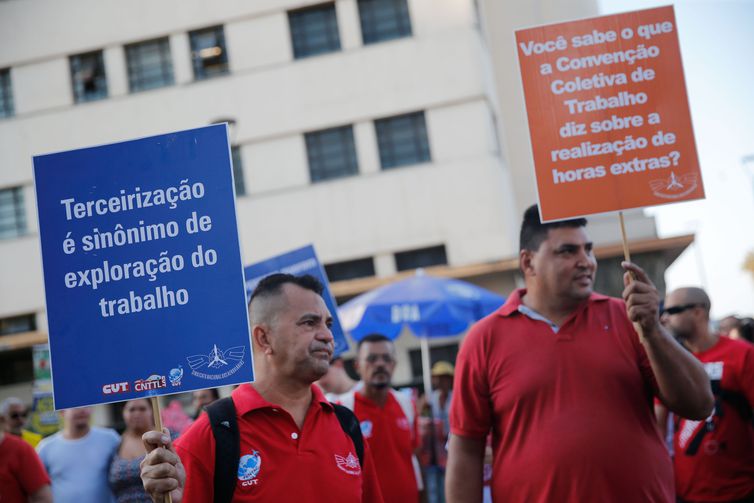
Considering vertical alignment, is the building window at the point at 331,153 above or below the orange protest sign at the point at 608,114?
above

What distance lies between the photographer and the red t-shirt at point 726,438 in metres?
6.37

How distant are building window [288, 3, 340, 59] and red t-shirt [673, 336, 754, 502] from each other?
19757 mm

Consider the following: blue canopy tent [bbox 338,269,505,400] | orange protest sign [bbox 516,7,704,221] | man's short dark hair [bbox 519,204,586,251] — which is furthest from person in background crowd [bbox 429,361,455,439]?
orange protest sign [bbox 516,7,704,221]

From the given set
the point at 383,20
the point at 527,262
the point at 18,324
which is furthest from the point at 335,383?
the point at 18,324

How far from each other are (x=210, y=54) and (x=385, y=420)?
19.6 m

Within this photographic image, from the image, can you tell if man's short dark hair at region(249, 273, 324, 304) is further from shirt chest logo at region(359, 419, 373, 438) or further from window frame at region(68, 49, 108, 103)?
window frame at region(68, 49, 108, 103)

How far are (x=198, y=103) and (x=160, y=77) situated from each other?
153cm

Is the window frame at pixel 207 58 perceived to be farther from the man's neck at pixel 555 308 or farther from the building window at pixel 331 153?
the man's neck at pixel 555 308

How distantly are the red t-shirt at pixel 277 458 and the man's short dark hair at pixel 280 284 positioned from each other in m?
0.50

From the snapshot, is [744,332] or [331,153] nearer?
[744,332]

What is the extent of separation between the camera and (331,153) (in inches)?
970

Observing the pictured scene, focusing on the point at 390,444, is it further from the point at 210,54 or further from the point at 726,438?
the point at 210,54

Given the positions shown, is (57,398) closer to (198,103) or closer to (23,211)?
(198,103)

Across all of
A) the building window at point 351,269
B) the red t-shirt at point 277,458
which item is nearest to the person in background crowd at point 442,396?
the red t-shirt at point 277,458
